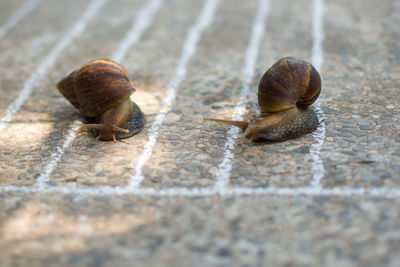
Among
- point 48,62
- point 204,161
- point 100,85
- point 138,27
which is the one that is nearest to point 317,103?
point 204,161

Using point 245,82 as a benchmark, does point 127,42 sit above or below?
above

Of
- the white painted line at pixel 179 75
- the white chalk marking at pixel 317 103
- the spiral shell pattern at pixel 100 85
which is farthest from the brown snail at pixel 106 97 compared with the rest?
the white chalk marking at pixel 317 103

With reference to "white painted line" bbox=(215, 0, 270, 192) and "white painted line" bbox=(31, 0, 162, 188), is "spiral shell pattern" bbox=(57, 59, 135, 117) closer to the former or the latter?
"white painted line" bbox=(31, 0, 162, 188)

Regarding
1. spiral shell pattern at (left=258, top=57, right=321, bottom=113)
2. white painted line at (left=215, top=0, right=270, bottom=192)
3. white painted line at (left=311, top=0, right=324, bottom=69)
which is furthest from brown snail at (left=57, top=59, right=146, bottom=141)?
white painted line at (left=311, top=0, right=324, bottom=69)

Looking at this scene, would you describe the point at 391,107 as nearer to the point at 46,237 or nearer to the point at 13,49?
the point at 46,237

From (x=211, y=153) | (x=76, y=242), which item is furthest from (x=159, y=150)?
(x=76, y=242)

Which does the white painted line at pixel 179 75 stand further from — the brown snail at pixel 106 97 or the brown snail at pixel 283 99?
the brown snail at pixel 283 99

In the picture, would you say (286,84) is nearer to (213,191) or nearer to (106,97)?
(213,191)
